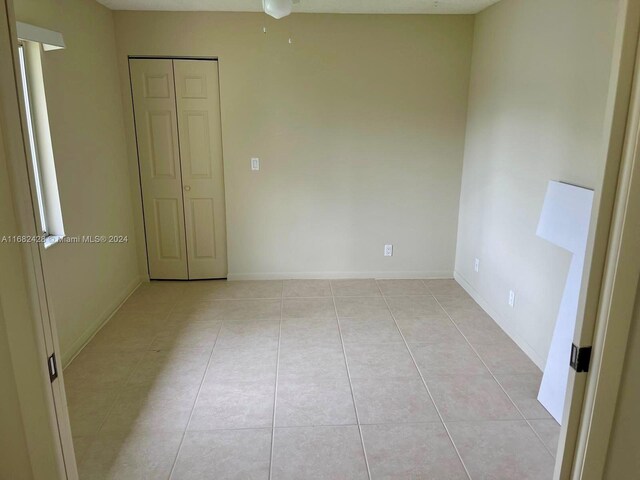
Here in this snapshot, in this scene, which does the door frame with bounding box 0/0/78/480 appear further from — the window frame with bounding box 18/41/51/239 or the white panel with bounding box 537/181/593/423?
→ the white panel with bounding box 537/181/593/423

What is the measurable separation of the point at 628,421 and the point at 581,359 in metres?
0.18

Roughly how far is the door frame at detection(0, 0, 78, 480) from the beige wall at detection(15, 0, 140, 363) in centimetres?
191

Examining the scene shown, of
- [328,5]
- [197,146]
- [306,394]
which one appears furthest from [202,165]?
[306,394]

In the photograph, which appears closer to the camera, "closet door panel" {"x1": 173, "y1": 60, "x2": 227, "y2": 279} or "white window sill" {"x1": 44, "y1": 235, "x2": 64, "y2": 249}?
"white window sill" {"x1": 44, "y1": 235, "x2": 64, "y2": 249}

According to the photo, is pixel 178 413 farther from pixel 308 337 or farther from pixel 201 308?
pixel 201 308

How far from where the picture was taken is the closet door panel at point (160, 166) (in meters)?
3.96

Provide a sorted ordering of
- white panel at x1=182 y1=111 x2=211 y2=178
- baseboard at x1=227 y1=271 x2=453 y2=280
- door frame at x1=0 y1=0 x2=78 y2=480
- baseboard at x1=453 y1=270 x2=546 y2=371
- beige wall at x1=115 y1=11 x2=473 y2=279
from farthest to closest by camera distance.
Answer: baseboard at x1=227 y1=271 x2=453 y2=280
white panel at x1=182 y1=111 x2=211 y2=178
beige wall at x1=115 y1=11 x2=473 y2=279
baseboard at x1=453 y1=270 x2=546 y2=371
door frame at x1=0 y1=0 x2=78 y2=480

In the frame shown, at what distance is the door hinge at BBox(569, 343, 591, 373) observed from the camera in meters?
1.05

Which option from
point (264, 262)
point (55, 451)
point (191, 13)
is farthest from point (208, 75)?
point (55, 451)

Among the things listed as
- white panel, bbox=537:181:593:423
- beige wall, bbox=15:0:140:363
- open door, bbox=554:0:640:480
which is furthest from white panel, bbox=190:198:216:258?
open door, bbox=554:0:640:480

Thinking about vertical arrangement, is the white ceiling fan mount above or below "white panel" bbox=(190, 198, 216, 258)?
above

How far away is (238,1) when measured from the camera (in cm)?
349

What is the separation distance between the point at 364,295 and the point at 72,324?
233 cm

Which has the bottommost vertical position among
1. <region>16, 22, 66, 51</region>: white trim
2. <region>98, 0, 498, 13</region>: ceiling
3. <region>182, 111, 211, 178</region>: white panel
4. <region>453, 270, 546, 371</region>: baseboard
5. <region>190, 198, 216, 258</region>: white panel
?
<region>453, 270, 546, 371</region>: baseboard
